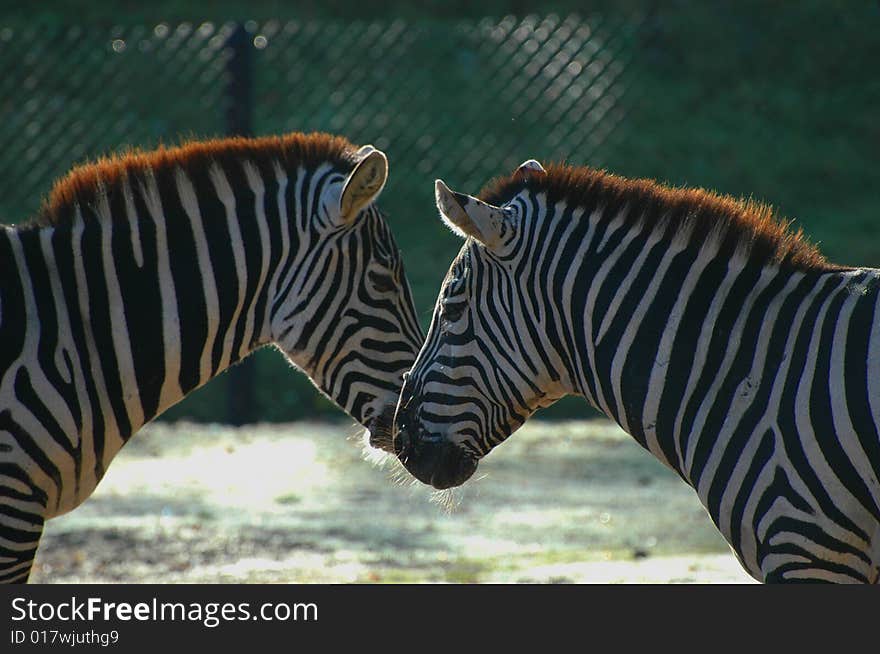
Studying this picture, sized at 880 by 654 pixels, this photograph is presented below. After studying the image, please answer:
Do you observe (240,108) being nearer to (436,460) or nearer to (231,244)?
(231,244)

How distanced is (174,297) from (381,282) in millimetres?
796

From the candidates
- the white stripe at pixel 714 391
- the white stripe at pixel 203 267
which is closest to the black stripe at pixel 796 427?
the white stripe at pixel 714 391

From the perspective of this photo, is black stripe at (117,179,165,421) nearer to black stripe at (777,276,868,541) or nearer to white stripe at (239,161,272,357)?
white stripe at (239,161,272,357)

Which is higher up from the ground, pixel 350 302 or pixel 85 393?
pixel 350 302

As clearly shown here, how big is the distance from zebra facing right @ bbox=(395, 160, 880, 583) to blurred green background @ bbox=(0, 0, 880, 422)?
309 inches

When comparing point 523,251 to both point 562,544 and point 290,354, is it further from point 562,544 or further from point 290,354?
point 562,544

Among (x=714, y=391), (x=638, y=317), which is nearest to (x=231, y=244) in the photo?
(x=638, y=317)

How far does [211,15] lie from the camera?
17.0 meters

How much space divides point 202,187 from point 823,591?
2571 mm

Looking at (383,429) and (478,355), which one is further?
(383,429)

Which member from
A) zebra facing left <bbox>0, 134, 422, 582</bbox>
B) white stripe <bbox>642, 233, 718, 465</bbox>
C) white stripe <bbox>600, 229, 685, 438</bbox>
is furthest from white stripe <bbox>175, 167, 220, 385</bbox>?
white stripe <bbox>642, 233, 718, 465</bbox>

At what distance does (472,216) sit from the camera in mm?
4223

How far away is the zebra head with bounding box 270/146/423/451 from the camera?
4.84 m

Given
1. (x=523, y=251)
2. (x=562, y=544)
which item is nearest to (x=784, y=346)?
(x=523, y=251)
